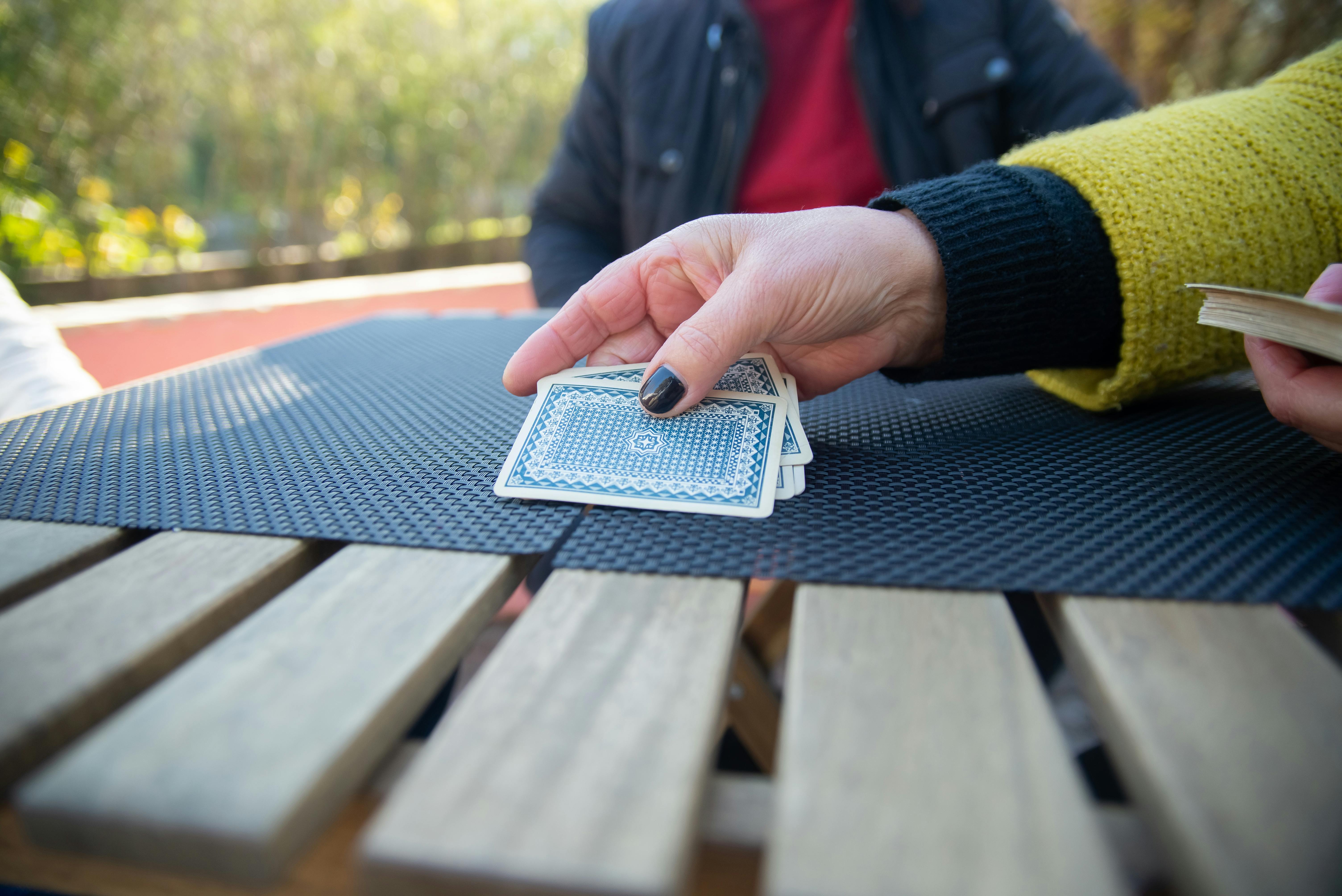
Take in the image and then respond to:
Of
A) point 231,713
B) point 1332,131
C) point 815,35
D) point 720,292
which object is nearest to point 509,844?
point 231,713

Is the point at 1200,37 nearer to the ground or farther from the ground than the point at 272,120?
nearer to the ground

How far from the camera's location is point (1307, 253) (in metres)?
0.88

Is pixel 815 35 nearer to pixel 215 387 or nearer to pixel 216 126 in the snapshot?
pixel 215 387

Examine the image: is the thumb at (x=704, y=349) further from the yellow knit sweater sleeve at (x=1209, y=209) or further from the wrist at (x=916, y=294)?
the yellow knit sweater sleeve at (x=1209, y=209)

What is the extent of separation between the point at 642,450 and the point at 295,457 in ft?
1.39

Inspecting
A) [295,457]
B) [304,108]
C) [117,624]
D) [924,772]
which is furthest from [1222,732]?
[304,108]

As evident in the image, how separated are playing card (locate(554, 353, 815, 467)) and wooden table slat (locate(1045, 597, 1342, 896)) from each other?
41cm

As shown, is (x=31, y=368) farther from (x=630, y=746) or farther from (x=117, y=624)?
(x=630, y=746)

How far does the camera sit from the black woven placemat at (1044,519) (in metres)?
0.57

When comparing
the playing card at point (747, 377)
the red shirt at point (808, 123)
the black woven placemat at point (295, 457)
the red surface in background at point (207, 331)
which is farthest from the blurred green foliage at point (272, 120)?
the playing card at point (747, 377)

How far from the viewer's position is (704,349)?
0.78 meters

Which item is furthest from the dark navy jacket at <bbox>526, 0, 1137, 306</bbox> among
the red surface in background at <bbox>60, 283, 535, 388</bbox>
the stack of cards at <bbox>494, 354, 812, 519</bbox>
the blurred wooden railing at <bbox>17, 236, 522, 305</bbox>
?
the blurred wooden railing at <bbox>17, 236, 522, 305</bbox>

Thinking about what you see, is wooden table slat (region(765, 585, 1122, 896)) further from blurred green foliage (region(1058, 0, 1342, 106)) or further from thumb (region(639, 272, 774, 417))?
blurred green foliage (region(1058, 0, 1342, 106))

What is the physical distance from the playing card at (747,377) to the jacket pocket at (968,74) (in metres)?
1.21
